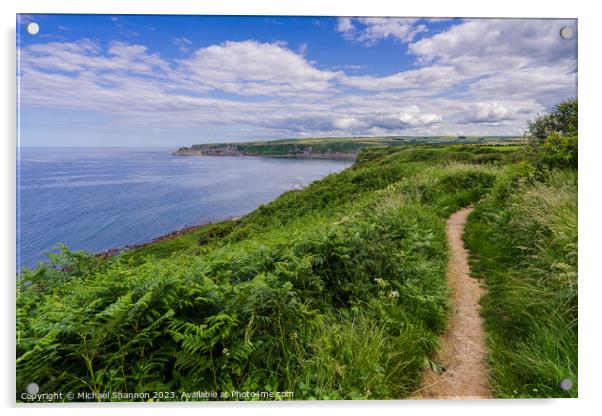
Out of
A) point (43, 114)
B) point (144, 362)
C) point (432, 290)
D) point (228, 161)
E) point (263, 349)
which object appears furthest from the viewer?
point (228, 161)

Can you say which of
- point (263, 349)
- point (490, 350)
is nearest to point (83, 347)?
point (263, 349)

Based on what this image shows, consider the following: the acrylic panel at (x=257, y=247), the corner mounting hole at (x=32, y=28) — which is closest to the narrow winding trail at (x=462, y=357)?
the acrylic panel at (x=257, y=247)

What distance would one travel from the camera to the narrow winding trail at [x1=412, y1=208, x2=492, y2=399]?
3.34 meters

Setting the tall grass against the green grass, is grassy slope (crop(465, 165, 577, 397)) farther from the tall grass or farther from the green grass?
the green grass

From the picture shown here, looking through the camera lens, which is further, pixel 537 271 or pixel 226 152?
pixel 226 152

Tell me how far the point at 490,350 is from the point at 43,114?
18.9 ft

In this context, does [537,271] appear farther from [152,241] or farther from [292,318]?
[152,241]

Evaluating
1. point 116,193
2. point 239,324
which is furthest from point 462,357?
point 116,193

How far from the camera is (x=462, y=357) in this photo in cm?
359

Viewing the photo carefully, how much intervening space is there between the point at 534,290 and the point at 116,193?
5.60m

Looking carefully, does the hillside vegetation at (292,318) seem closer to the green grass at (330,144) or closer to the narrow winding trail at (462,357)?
the narrow winding trail at (462,357)

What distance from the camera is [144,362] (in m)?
2.95

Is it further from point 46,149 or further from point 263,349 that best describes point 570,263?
point 46,149

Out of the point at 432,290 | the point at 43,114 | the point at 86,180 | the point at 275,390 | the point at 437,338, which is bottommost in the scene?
the point at 275,390
